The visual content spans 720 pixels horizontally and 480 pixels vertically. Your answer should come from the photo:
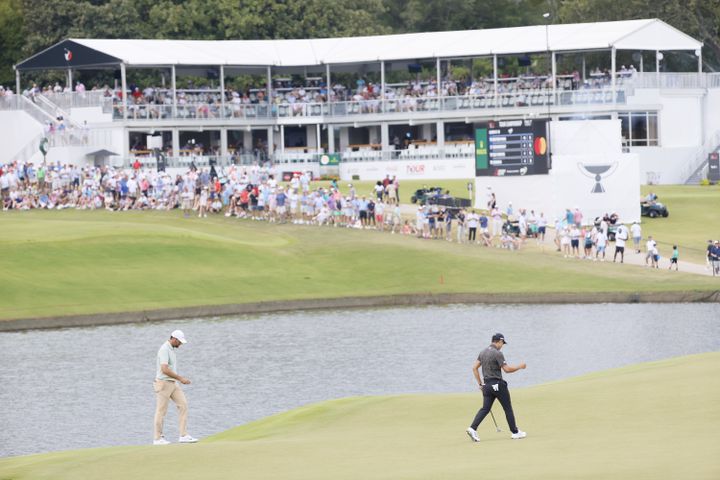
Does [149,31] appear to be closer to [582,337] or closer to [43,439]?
[582,337]

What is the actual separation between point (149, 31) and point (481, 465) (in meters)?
87.3

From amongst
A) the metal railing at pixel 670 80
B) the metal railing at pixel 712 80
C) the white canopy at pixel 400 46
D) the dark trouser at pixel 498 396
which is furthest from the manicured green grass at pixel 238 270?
the metal railing at pixel 712 80

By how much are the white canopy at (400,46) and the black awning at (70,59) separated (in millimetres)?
288

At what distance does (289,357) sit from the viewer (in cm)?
4150

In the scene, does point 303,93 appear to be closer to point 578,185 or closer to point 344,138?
point 344,138

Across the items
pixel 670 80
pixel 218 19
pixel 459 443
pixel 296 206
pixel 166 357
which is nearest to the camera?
pixel 459 443

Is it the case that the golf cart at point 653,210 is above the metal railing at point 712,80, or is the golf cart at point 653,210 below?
below

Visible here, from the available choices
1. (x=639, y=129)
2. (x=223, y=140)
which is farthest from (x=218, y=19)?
(x=639, y=129)

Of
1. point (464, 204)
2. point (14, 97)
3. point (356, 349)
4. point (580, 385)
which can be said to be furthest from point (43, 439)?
point (14, 97)

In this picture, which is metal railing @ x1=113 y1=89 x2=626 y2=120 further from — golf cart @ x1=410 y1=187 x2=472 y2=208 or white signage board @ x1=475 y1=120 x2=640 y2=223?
golf cart @ x1=410 y1=187 x2=472 y2=208

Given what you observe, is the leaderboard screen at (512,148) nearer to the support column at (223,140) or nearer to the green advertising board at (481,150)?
the green advertising board at (481,150)

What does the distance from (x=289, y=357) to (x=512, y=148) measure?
98.5 ft

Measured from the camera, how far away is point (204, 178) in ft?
228

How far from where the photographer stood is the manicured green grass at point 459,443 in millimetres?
20688
